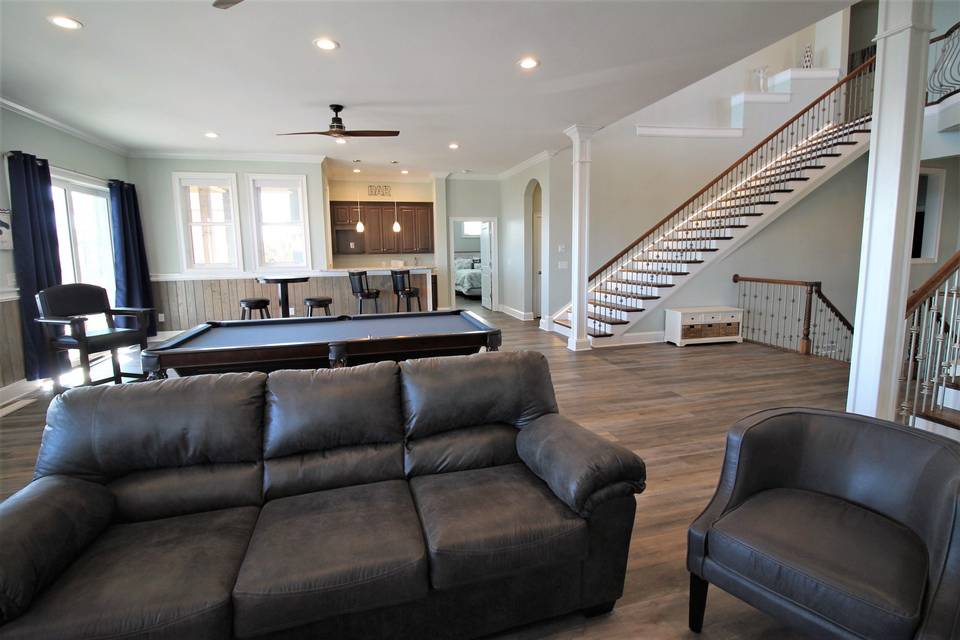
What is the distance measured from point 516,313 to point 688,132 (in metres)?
4.52

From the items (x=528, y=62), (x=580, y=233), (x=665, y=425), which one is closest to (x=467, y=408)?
(x=665, y=425)

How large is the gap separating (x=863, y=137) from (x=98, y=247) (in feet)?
35.0

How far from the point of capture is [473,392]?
6.99 ft

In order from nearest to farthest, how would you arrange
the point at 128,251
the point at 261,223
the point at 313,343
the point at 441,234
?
the point at 313,343
the point at 128,251
the point at 261,223
the point at 441,234

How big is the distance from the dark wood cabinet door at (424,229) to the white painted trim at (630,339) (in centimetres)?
490

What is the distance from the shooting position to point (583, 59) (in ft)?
12.5

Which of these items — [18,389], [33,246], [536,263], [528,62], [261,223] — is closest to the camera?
[528,62]

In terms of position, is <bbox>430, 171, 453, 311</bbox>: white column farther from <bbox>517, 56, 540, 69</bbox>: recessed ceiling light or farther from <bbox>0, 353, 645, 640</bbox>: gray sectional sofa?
<bbox>0, 353, 645, 640</bbox>: gray sectional sofa

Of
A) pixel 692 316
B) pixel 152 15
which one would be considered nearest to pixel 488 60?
pixel 152 15

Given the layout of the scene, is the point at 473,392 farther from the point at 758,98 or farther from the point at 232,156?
the point at 758,98

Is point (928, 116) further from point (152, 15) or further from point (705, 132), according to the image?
point (152, 15)

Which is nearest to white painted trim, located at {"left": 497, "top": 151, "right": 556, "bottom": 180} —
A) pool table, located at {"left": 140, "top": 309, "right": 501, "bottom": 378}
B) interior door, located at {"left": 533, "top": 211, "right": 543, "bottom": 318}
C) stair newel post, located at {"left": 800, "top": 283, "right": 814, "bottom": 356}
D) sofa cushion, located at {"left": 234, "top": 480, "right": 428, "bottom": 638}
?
interior door, located at {"left": 533, "top": 211, "right": 543, "bottom": 318}

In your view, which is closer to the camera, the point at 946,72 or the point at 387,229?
the point at 946,72

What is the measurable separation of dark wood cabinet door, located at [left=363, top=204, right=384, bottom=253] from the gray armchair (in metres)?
8.96
